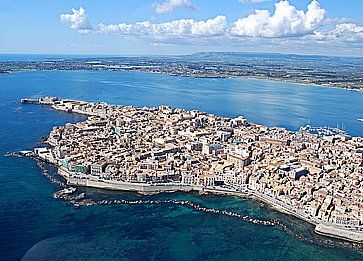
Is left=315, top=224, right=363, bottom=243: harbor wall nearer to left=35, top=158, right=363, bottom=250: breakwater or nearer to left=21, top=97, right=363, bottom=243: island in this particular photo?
left=21, top=97, right=363, bottom=243: island

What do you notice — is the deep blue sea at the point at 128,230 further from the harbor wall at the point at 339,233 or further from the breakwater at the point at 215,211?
the harbor wall at the point at 339,233

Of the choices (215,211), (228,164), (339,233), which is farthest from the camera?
(228,164)

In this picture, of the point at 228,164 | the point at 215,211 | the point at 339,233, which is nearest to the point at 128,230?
the point at 215,211

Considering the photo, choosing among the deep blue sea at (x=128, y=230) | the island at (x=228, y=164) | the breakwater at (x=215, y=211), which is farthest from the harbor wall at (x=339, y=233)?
the deep blue sea at (x=128, y=230)

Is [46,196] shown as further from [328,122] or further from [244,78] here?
[244,78]

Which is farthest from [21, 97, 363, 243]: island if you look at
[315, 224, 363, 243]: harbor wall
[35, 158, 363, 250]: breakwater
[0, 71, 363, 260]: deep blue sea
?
[0, 71, 363, 260]: deep blue sea

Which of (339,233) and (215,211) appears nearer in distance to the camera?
(339,233)

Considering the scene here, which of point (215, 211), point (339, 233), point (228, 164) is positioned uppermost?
point (228, 164)

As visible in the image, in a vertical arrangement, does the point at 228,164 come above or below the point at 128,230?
above

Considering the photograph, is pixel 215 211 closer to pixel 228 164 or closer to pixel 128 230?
pixel 128 230
